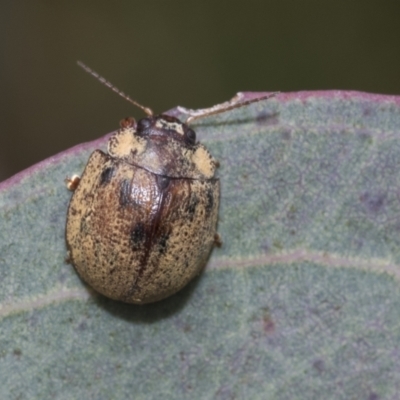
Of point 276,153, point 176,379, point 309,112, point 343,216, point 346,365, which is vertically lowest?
point 176,379

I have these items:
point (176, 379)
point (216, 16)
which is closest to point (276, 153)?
point (176, 379)

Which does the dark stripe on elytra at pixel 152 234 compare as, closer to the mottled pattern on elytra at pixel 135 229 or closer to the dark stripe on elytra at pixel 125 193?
the mottled pattern on elytra at pixel 135 229

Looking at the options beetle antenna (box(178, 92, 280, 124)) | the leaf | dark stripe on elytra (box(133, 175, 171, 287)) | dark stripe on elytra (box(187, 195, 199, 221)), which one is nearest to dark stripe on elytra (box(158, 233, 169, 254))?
dark stripe on elytra (box(133, 175, 171, 287))

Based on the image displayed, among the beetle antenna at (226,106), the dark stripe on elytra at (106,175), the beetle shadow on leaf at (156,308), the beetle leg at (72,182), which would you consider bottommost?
the beetle shadow on leaf at (156,308)

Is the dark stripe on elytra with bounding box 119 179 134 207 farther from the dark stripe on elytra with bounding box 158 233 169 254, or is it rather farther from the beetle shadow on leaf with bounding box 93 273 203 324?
the beetle shadow on leaf with bounding box 93 273 203 324

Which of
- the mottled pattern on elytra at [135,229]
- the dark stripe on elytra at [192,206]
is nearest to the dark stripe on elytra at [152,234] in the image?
the mottled pattern on elytra at [135,229]

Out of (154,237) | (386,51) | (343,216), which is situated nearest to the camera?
(154,237)

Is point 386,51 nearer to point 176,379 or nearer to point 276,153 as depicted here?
point 276,153
